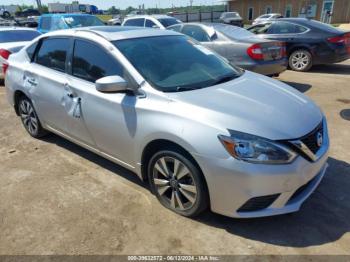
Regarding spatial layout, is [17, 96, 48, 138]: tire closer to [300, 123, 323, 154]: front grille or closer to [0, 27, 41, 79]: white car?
[0, 27, 41, 79]: white car

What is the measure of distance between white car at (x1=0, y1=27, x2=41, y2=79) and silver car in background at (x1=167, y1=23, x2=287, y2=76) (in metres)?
4.69

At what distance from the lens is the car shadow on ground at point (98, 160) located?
12.6 feet

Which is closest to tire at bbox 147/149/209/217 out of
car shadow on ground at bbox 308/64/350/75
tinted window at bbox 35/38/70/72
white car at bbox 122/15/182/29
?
tinted window at bbox 35/38/70/72

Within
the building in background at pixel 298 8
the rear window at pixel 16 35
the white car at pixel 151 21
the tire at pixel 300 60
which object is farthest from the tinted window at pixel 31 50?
the building in background at pixel 298 8

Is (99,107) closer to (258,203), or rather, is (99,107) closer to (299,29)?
(258,203)

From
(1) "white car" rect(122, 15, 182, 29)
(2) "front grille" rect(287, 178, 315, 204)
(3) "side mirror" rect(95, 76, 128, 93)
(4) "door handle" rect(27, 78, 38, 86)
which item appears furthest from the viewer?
(1) "white car" rect(122, 15, 182, 29)

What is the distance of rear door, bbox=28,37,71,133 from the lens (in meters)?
3.96

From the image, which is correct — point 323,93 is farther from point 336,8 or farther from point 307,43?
point 336,8

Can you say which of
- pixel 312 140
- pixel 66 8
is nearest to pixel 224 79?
pixel 312 140

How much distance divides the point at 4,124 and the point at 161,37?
3.71 m

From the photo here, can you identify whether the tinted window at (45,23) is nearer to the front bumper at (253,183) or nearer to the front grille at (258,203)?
the front bumper at (253,183)

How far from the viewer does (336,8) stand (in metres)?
34.6

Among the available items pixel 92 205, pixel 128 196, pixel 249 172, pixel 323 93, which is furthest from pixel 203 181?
pixel 323 93

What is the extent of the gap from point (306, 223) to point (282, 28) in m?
7.75
